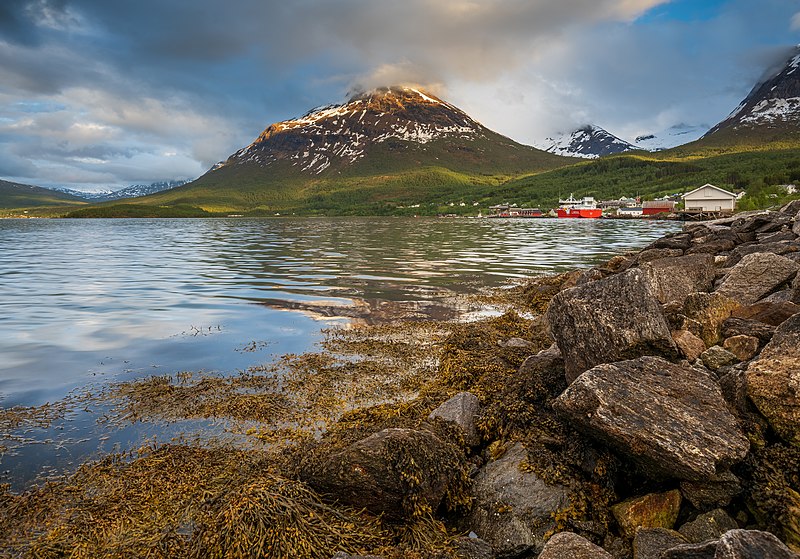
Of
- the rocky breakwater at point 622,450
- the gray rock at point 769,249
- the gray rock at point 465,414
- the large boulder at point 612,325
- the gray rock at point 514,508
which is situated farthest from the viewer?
the gray rock at point 769,249

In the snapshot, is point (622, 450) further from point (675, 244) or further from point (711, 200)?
point (711, 200)

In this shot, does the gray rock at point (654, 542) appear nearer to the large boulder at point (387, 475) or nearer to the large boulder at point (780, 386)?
the large boulder at point (780, 386)

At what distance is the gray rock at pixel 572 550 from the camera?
471 cm

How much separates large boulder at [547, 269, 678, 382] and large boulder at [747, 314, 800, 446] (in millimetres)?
1262

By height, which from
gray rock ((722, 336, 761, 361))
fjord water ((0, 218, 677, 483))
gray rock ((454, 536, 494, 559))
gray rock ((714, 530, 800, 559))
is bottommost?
fjord water ((0, 218, 677, 483))

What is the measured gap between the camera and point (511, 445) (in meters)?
7.18

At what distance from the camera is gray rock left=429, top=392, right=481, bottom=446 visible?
25.2 ft

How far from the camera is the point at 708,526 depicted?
16.2 feet

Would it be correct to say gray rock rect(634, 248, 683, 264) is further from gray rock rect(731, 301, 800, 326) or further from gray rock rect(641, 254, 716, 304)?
gray rock rect(731, 301, 800, 326)

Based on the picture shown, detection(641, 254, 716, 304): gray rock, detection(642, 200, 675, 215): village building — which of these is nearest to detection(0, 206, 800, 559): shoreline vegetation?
detection(641, 254, 716, 304): gray rock

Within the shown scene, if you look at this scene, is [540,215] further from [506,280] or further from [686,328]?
[686,328]

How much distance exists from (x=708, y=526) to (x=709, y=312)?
4.43 m

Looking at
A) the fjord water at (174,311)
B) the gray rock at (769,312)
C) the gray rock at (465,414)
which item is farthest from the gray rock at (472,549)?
the fjord water at (174,311)

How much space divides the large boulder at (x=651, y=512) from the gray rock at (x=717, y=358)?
93.6 inches
